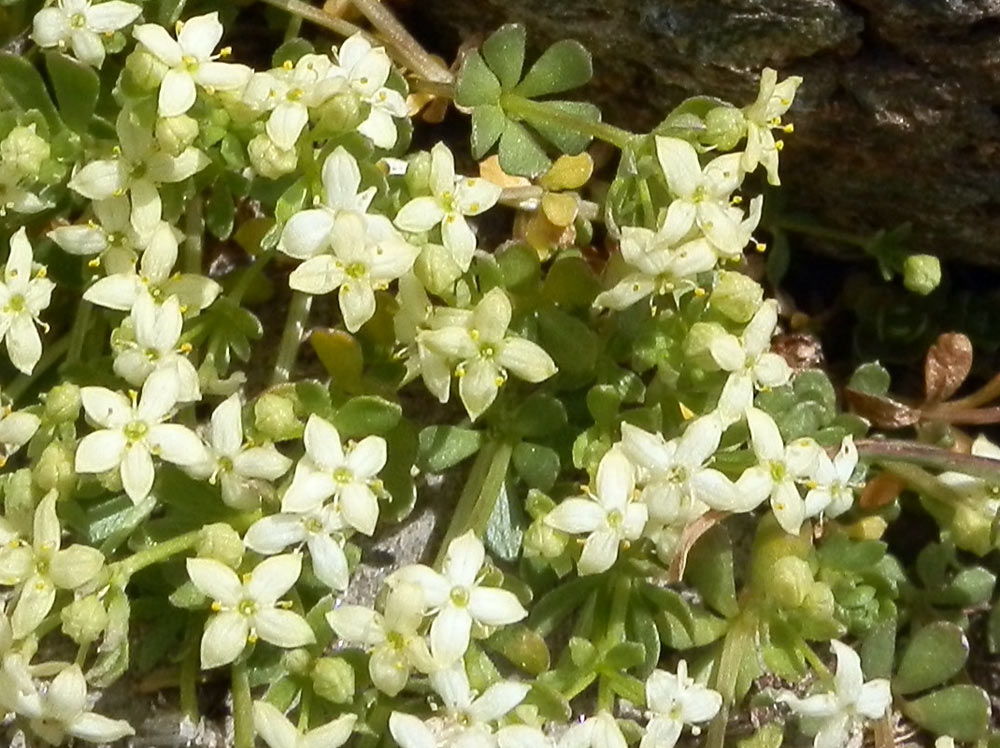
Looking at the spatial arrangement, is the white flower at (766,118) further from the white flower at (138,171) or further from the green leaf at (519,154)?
the white flower at (138,171)

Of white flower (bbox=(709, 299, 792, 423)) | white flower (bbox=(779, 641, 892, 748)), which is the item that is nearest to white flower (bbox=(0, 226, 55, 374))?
white flower (bbox=(709, 299, 792, 423))

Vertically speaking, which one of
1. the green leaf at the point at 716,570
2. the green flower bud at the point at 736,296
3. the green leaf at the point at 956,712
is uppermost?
the green flower bud at the point at 736,296

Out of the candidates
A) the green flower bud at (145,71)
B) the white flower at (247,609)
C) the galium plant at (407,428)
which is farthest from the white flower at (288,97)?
the white flower at (247,609)

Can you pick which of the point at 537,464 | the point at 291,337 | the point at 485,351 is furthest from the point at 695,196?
the point at 291,337

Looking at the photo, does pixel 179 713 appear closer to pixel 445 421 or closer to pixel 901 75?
pixel 445 421

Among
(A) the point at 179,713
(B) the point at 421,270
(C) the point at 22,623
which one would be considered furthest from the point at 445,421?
(C) the point at 22,623

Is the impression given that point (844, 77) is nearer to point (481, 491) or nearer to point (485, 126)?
point (485, 126)

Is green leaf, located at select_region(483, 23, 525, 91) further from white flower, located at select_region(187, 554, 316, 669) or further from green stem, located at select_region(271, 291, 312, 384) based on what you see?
white flower, located at select_region(187, 554, 316, 669)
